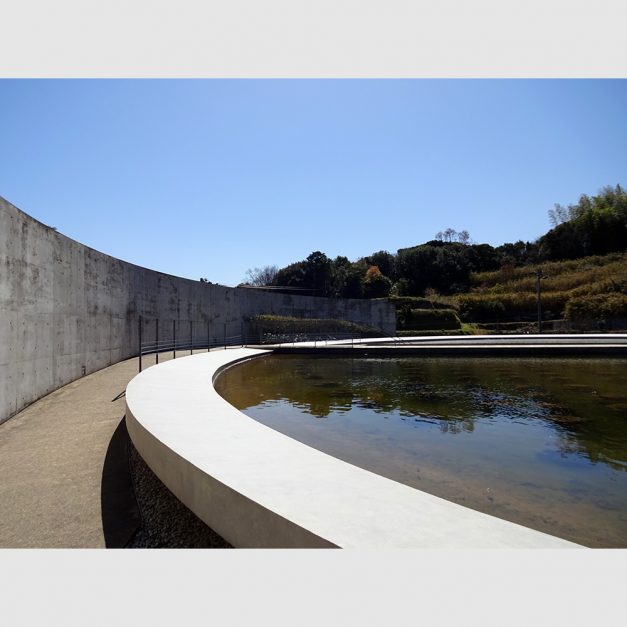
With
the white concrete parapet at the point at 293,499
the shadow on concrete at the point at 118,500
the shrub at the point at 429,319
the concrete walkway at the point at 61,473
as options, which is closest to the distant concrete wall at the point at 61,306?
the concrete walkway at the point at 61,473

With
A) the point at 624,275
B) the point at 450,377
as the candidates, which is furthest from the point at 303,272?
the point at 450,377

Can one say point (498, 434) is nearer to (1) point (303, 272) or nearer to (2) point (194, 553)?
(2) point (194, 553)

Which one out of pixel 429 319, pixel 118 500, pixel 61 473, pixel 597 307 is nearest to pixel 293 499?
pixel 118 500

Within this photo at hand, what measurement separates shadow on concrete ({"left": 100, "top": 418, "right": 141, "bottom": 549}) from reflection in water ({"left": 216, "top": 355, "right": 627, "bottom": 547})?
2092 mm

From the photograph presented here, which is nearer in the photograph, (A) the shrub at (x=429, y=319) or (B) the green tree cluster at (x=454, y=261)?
(A) the shrub at (x=429, y=319)

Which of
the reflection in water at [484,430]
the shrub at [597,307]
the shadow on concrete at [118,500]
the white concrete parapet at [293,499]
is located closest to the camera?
the white concrete parapet at [293,499]

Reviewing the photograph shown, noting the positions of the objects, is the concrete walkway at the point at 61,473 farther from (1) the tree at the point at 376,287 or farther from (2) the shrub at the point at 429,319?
(1) the tree at the point at 376,287

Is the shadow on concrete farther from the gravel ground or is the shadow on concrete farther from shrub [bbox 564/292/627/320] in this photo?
shrub [bbox 564/292/627/320]

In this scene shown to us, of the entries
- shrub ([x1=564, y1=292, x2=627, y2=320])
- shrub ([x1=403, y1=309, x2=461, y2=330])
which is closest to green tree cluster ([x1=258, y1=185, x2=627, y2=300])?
shrub ([x1=403, y1=309, x2=461, y2=330])

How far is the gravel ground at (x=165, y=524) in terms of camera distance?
2.51 metres

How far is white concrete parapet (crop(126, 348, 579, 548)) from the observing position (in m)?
1.88

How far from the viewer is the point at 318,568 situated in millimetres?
1765

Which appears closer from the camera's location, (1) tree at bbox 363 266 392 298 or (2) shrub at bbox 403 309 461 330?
(2) shrub at bbox 403 309 461 330

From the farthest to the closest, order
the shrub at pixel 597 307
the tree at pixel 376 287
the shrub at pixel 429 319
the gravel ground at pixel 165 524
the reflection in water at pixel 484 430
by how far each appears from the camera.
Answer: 1. the tree at pixel 376 287
2. the shrub at pixel 429 319
3. the shrub at pixel 597 307
4. the reflection in water at pixel 484 430
5. the gravel ground at pixel 165 524
